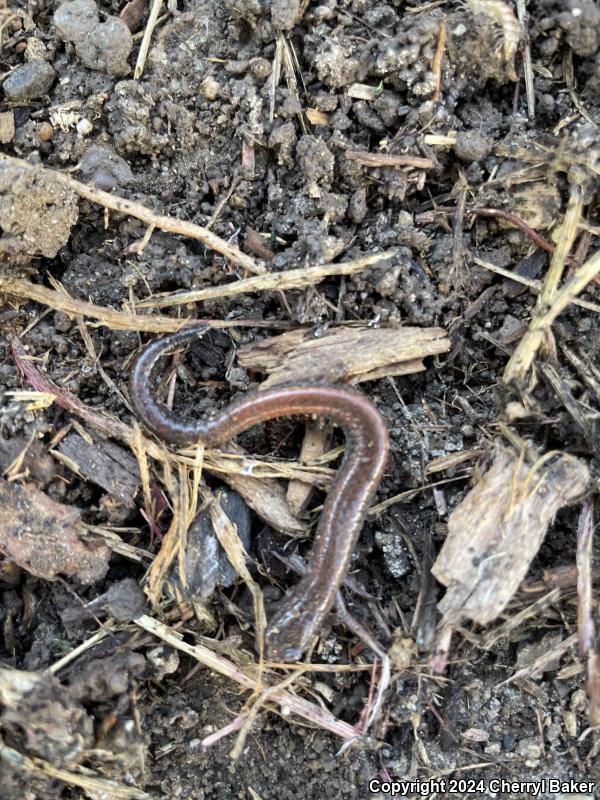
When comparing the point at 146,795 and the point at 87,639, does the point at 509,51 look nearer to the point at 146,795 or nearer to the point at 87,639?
the point at 87,639

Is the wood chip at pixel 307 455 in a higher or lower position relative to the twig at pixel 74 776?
higher

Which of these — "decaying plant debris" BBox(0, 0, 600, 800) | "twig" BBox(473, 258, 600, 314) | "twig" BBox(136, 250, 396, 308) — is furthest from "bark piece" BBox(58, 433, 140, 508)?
"twig" BBox(473, 258, 600, 314)

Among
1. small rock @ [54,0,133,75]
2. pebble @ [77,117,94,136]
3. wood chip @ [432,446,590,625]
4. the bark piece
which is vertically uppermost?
small rock @ [54,0,133,75]

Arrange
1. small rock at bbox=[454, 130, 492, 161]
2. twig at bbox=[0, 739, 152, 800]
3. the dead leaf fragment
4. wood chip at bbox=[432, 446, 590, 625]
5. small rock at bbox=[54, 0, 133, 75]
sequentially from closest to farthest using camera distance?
twig at bbox=[0, 739, 152, 800] → wood chip at bbox=[432, 446, 590, 625] → the dead leaf fragment → small rock at bbox=[454, 130, 492, 161] → small rock at bbox=[54, 0, 133, 75]

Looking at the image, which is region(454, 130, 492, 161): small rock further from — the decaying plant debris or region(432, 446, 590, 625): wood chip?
region(432, 446, 590, 625): wood chip

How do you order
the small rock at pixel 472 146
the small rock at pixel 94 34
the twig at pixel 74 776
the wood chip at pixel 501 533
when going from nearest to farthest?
the twig at pixel 74 776 < the wood chip at pixel 501 533 < the small rock at pixel 472 146 < the small rock at pixel 94 34

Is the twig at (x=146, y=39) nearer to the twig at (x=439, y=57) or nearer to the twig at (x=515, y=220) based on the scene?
the twig at (x=439, y=57)

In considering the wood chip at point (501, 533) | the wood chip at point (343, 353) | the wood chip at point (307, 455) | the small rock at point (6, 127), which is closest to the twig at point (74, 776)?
the wood chip at point (307, 455)

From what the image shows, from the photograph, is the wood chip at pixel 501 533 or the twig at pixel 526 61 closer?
the wood chip at pixel 501 533
